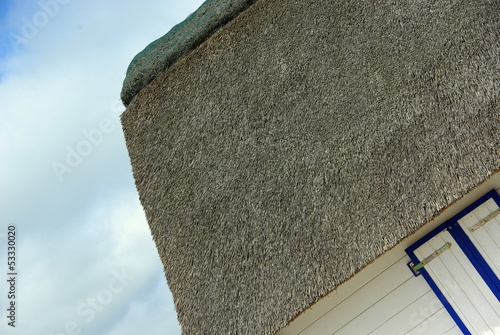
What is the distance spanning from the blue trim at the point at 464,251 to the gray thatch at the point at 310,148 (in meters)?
0.50

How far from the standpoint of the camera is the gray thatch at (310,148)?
371 centimetres

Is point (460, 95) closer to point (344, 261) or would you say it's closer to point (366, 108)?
point (366, 108)

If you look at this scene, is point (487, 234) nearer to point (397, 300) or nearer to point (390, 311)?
point (397, 300)

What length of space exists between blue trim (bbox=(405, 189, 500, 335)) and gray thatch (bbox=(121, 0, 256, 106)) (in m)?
3.67

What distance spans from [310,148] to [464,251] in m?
1.73

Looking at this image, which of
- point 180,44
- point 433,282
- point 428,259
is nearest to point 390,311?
point 433,282

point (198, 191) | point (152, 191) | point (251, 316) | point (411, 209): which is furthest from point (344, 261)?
point (152, 191)

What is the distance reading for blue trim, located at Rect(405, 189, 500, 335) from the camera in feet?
12.1

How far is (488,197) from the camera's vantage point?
12.5ft

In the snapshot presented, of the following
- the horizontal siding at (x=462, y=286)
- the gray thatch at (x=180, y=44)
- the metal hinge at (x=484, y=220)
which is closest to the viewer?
the horizontal siding at (x=462, y=286)

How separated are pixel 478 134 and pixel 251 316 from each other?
2.62 meters

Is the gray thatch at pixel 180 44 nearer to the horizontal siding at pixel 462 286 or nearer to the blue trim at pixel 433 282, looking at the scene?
the blue trim at pixel 433 282

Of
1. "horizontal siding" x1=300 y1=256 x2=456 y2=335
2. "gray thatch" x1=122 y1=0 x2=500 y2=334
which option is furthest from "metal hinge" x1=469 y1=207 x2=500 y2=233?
"horizontal siding" x1=300 y1=256 x2=456 y2=335

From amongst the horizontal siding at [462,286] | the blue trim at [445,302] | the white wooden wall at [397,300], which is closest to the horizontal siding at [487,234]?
the white wooden wall at [397,300]
